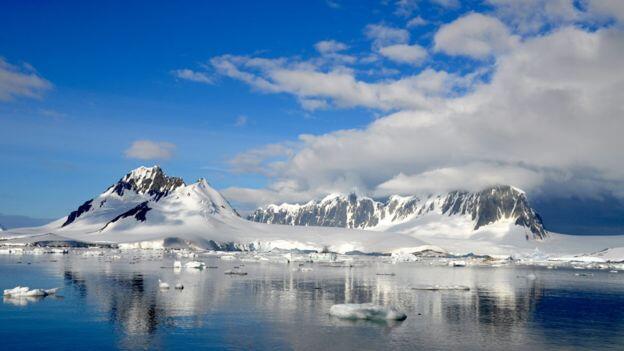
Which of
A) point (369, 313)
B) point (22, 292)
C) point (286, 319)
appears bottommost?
point (286, 319)

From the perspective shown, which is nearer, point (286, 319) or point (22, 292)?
point (286, 319)

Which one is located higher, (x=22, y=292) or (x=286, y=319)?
(x=22, y=292)

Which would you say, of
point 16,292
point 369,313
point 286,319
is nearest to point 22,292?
point 16,292

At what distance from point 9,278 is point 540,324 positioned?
65536 mm

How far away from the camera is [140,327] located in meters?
39.8

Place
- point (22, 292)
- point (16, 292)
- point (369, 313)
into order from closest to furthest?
point (369, 313)
point (16, 292)
point (22, 292)

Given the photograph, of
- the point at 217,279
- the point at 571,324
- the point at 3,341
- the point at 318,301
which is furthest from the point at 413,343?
the point at 217,279

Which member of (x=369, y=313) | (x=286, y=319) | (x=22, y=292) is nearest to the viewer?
(x=369, y=313)

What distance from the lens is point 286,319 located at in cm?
4494

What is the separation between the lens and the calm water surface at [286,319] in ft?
118

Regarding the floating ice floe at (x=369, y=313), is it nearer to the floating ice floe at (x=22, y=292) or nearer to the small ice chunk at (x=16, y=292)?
the floating ice floe at (x=22, y=292)

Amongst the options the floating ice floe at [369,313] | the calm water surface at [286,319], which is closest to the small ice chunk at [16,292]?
the calm water surface at [286,319]

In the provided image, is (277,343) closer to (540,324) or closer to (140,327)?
(140,327)

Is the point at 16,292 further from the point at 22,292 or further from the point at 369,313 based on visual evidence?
the point at 369,313
